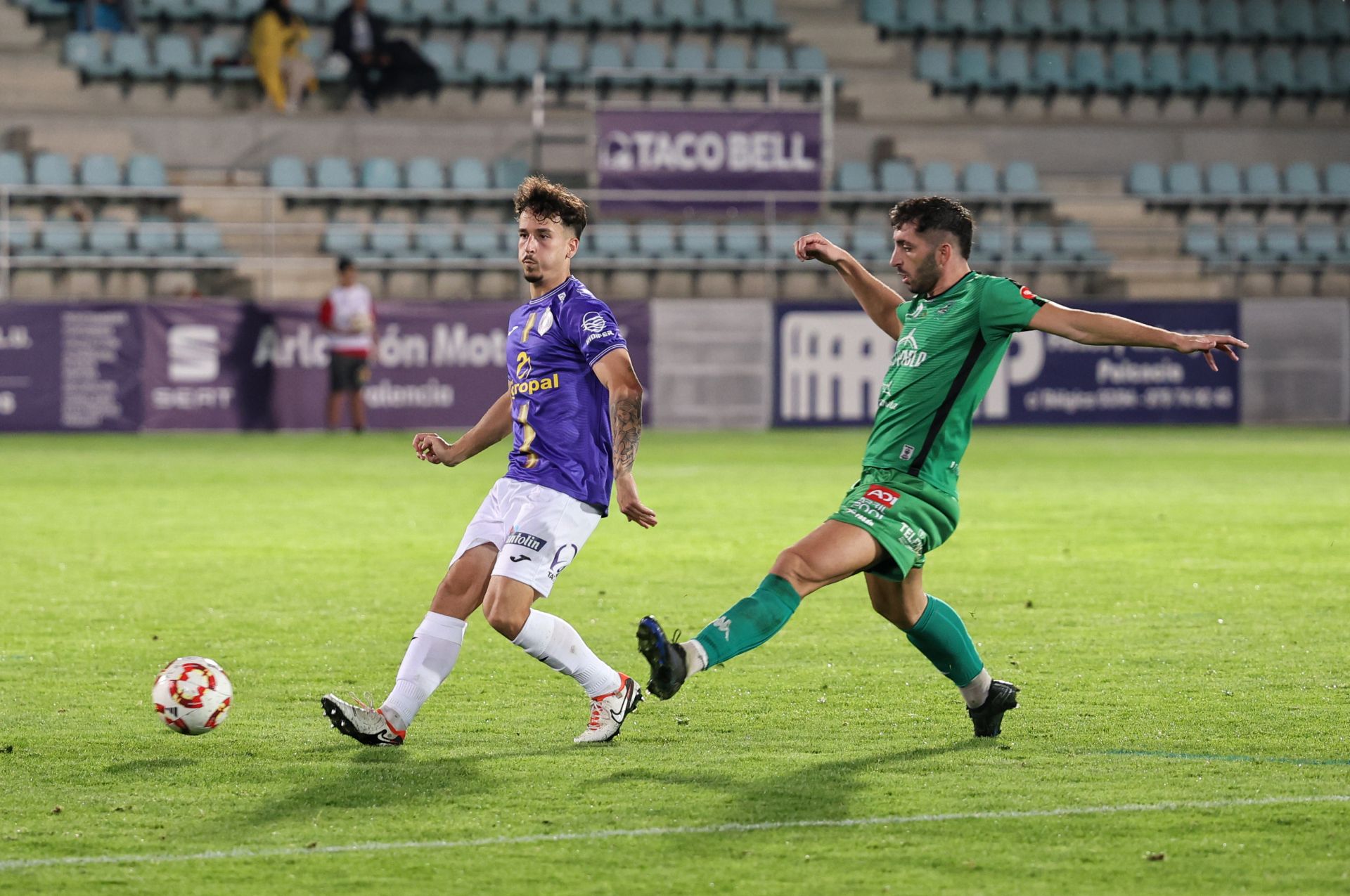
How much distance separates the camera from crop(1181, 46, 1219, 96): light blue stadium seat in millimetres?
31891

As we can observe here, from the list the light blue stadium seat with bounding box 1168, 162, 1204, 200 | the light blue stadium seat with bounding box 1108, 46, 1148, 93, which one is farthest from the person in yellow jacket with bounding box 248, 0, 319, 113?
the light blue stadium seat with bounding box 1168, 162, 1204, 200

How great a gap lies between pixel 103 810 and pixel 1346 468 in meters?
16.0

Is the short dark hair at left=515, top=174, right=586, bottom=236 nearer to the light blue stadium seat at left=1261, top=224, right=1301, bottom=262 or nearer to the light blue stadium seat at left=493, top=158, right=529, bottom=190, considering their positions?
the light blue stadium seat at left=493, top=158, right=529, bottom=190

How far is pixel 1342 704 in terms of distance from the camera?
22.5 feet

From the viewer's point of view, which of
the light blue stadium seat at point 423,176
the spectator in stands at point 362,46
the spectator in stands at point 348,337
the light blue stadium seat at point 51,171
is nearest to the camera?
the spectator in stands at point 348,337

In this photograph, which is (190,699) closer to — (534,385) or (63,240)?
(534,385)

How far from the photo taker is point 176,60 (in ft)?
91.2

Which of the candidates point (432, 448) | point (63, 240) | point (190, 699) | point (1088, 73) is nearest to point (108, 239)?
point (63, 240)

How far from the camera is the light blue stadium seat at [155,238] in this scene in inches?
994

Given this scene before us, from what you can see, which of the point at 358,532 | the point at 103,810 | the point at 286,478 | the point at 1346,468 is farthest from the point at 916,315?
the point at 1346,468

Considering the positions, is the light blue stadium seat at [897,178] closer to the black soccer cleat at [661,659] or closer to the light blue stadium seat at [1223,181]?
the light blue stadium seat at [1223,181]

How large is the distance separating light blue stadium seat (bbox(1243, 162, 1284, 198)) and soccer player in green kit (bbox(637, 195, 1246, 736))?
25555 mm

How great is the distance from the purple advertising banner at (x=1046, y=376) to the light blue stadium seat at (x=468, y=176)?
4948 millimetres

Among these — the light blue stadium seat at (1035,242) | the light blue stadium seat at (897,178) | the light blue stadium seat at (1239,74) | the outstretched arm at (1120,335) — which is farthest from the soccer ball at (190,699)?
the light blue stadium seat at (1239,74)
